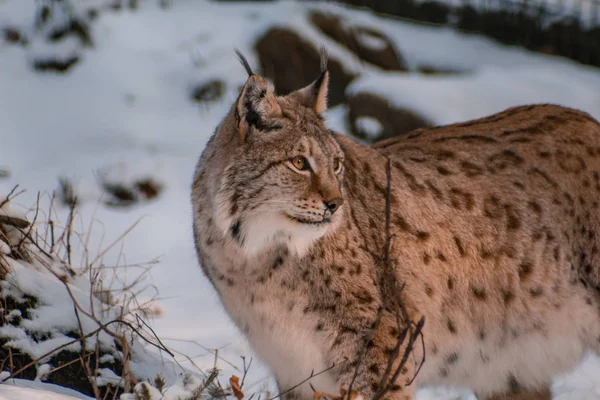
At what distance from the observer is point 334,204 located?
12.2ft

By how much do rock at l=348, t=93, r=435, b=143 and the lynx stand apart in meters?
3.14

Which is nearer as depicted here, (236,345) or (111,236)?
(236,345)

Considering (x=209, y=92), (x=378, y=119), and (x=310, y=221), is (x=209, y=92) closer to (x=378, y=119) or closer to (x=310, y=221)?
(x=378, y=119)

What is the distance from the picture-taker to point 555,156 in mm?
4770

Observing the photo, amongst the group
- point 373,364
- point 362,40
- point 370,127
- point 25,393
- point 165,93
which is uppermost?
point 25,393

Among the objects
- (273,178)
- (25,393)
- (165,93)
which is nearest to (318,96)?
(273,178)

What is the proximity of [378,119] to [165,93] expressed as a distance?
2.12 m

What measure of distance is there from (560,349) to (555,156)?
37.4 inches

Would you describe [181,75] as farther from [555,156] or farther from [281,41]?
[555,156]

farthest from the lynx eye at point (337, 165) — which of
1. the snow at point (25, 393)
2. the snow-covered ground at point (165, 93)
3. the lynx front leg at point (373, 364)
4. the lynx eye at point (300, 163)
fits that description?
the snow-covered ground at point (165, 93)

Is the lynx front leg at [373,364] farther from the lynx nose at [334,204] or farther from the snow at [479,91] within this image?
the snow at [479,91]

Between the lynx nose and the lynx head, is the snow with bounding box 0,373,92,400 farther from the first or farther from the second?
the lynx nose

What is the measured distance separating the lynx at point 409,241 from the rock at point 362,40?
4.88 m

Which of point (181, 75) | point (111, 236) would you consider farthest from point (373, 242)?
point (181, 75)
